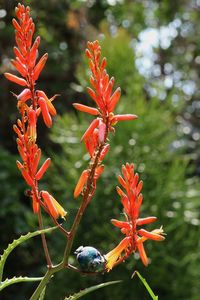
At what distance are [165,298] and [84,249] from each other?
2.77 metres

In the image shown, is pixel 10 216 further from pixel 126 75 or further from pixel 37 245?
pixel 126 75

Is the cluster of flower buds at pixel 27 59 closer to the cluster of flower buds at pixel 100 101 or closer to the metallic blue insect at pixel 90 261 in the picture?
the cluster of flower buds at pixel 100 101

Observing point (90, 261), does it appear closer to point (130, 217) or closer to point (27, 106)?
point (130, 217)

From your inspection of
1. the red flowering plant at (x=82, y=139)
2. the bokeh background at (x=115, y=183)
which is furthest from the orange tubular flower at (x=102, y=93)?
the bokeh background at (x=115, y=183)

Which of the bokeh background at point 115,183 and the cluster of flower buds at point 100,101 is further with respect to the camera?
the bokeh background at point 115,183

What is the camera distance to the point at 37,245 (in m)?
4.24

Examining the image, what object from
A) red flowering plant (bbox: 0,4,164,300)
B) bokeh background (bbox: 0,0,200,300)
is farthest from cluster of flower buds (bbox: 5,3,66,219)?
bokeh background (bbox: 0,0,200,300)

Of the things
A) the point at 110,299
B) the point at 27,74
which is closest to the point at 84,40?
the point at 110,299

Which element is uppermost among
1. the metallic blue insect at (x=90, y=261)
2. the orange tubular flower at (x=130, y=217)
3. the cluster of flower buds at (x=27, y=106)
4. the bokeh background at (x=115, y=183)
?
the cluster of flower buds at (x=27, y=106)

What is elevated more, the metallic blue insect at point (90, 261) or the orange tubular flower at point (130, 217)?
the orange tubular flower at point (130, 217)

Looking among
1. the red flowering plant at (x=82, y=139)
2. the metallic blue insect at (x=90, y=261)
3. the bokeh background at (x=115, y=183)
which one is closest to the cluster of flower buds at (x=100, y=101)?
the red flowering plant at (x=82, y=139)

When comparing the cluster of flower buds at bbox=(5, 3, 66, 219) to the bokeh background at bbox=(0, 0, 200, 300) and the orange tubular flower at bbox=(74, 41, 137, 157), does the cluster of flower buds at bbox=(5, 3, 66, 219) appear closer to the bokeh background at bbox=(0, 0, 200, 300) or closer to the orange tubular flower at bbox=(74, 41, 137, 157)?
the orange tubular flower at bbox=(74, 41, 137, 157)

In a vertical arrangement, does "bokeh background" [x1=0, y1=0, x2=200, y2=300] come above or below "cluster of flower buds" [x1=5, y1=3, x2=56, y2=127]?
below

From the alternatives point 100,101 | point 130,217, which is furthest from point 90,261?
point 100,101
